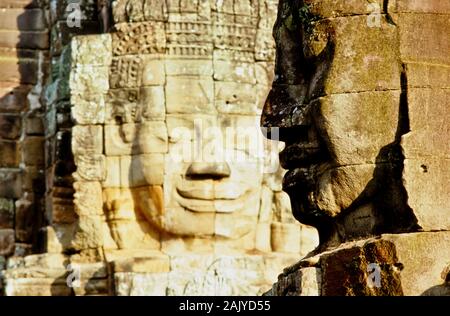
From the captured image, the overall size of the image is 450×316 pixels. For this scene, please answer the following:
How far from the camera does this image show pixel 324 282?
11.8 meters

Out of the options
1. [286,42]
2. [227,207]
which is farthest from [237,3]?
Answer: [286,42]

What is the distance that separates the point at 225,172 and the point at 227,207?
44 centimetres

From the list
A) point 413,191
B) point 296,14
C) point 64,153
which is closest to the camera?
point 413,191

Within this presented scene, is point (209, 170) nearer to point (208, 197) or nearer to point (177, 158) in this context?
point (208, 197)

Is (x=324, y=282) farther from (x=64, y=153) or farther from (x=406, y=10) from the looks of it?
(x=64, y=153)

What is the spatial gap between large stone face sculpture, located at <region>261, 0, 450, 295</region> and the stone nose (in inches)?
399

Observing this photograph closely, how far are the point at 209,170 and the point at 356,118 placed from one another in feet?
34.9

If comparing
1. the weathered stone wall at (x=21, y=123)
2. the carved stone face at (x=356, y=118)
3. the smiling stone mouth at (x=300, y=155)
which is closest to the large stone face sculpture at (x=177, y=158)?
the weathered stone wall at (x=21, y=123)

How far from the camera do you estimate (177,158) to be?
22.7m

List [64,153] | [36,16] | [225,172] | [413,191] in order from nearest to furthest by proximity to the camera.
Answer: [413,191] < [225,172] < [64,153] < [36,16]

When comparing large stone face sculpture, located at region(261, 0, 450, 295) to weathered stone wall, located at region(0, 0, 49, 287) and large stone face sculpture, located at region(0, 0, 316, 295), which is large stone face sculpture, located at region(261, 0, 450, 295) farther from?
weathered stone wall, located at region(0, 0, 49, 287)

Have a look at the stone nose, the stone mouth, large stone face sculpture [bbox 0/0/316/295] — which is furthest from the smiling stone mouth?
the stone mouth

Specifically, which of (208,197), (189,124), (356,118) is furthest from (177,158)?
(356,118)

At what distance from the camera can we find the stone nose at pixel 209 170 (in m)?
22.4
